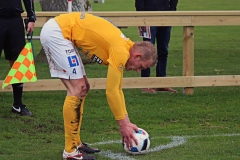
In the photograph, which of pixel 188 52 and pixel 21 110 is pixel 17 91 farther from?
pixel 188 52

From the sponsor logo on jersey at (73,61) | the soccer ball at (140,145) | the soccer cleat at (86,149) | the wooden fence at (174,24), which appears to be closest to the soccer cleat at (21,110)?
the wooden fence at (174,24)

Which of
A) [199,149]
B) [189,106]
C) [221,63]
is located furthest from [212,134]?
[221,63]

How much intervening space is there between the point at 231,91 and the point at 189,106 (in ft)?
5.09

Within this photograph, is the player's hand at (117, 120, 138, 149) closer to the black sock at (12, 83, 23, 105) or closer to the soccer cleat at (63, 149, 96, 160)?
the soccer cleat at (63, 149, 96, 160)

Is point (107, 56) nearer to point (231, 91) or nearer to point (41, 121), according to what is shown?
point (41, 121)

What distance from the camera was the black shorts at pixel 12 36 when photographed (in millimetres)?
8531

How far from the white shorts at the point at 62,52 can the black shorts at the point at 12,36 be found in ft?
6.98

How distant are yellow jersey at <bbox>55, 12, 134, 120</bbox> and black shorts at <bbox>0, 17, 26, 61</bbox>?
213 cm

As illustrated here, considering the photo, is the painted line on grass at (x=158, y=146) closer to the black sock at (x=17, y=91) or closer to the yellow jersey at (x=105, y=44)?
the yellow jersey at (x=105, y=44)

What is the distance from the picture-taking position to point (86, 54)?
256 inches

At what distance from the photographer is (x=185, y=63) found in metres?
10.6

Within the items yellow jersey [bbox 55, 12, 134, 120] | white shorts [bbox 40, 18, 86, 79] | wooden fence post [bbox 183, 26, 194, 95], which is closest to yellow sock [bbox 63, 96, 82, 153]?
white shorts [bbox 40, 18, 86, 79]

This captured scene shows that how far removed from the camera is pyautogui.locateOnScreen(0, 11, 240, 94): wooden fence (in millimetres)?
9917

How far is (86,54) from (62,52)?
25cm
